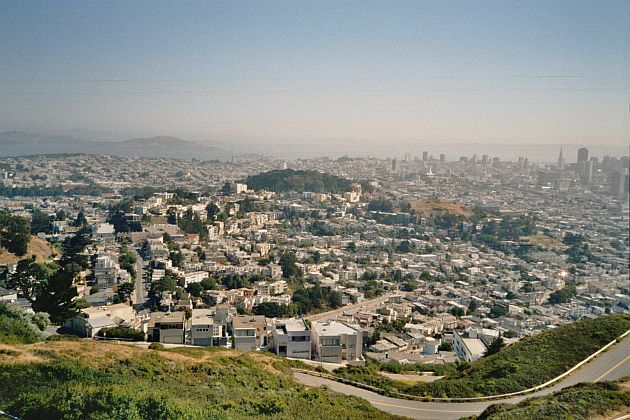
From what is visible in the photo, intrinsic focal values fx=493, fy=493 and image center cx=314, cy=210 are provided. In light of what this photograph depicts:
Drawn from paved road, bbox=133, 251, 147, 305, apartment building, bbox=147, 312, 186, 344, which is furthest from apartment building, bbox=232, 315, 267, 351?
paved road, bbox=133, 251, 147, 305

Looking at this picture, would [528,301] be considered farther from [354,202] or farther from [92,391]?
[354,202]

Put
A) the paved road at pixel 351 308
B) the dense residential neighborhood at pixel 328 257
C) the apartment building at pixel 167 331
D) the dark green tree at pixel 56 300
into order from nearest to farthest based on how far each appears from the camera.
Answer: the dark green tree at pixel 56 300, the apartment building at pixel 167 331, the dense residential neighborhood at pixel 328 257, the paved road at pixel 351 308

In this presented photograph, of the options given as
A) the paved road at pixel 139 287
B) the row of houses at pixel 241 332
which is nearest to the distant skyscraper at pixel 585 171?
the row of houses at pixel 241 332

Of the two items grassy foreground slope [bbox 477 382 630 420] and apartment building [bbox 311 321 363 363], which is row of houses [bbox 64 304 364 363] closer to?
apartment building [bbox 311 321 363 363]

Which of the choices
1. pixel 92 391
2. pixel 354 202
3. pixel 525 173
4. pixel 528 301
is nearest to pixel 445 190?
pixel 525 173

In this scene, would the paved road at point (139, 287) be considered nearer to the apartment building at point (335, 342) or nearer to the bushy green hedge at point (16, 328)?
the apartment building at point (335, 342)

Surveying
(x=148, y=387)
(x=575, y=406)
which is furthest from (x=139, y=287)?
(x=575, y=406)
